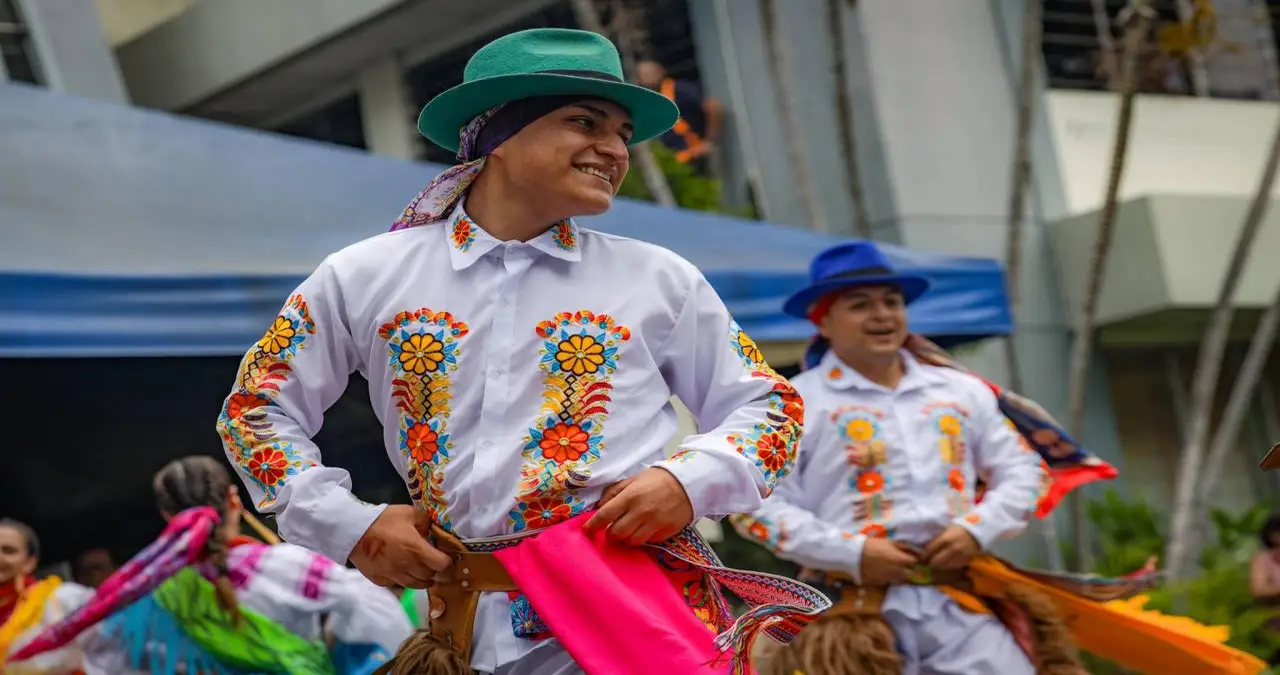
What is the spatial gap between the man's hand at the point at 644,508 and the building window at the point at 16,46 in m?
9.82

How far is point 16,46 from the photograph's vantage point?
11.6 m

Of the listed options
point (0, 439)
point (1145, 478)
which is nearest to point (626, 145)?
point (0, 439)

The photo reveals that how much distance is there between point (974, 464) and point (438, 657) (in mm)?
2920

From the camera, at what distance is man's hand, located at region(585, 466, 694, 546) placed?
2.83m

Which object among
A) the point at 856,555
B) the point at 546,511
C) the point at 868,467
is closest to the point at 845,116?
the point at 868,467

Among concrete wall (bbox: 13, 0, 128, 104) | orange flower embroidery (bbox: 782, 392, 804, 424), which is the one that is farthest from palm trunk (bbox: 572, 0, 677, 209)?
orange flower embroidery (bbox: 782, 392, 804, 424)

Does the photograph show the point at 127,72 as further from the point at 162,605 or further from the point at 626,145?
the point at 626,145

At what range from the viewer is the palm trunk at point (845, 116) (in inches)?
384

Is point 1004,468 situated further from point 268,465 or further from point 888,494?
point 268,465

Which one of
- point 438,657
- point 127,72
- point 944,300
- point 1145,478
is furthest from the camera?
point 127,72

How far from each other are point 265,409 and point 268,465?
12 cm

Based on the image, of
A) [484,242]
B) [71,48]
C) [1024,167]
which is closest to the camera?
[484,242]

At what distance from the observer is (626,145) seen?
3.27m

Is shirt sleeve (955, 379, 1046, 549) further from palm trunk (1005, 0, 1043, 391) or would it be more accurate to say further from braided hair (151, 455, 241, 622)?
palm trunk (1005, 0, 1043, 391)
